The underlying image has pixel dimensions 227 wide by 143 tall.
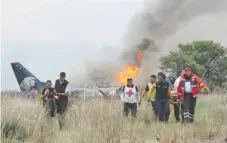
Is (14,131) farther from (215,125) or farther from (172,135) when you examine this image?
(215,125)

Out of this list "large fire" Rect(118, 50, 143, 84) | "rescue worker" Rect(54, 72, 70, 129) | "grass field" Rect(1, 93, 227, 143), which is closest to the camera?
"grass field" Rect(1, 93, 227, 143)

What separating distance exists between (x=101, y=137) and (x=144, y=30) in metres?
27.4

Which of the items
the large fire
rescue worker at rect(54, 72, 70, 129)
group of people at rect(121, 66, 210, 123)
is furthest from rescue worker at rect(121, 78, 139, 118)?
the large fire

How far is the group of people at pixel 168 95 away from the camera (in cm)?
988

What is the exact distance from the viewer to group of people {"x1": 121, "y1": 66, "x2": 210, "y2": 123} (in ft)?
32.4

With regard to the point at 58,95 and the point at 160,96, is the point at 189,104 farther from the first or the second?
the point at 58,95

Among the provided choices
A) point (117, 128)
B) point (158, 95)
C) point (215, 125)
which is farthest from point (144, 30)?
point (117, 128)

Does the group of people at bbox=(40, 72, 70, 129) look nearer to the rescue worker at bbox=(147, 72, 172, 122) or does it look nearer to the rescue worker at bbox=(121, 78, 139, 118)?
the rescue worker at bbox=(121, 78, 139, 118)

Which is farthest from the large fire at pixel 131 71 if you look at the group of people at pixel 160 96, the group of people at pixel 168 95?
the group of people at pixel 160 96

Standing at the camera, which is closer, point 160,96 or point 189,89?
point 189,89

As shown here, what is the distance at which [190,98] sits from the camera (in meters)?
9.99

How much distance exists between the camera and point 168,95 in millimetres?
10648

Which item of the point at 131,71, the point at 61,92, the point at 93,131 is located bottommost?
the point at 93,131

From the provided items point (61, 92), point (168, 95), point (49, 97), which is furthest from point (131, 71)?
point (49, 97)
